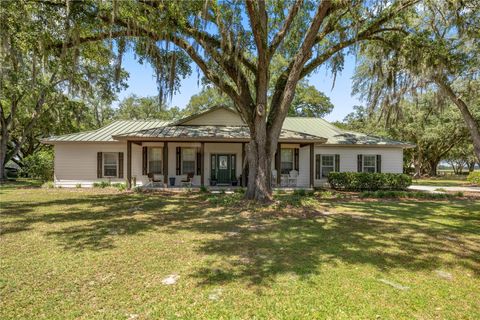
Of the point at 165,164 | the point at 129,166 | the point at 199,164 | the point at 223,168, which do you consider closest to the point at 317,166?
the point at 223,168

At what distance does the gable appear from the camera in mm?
17031

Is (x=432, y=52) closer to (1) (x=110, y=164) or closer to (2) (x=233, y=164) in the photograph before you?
(2) (x=233, y=164)

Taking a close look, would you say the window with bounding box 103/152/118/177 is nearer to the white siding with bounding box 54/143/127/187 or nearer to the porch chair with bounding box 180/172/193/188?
the white siding with bounding box 54/143/127/187

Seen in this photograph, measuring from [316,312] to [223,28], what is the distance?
827cm

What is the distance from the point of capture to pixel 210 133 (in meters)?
14.6

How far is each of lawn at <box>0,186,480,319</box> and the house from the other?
7.60 m

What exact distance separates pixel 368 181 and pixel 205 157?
977 cm

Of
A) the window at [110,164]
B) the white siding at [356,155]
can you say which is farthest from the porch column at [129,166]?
the white siding at [356,155]

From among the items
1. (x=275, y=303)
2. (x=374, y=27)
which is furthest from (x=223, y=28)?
(x=275, y=303)

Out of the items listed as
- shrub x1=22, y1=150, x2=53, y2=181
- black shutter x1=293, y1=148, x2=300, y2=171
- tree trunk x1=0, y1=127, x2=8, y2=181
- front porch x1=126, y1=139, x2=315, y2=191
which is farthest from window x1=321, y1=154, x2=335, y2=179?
tree trunk x1=0, y1=127, x2=8, y2=181

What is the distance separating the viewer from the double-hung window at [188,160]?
54.0 feet

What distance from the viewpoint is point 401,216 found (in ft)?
28.5

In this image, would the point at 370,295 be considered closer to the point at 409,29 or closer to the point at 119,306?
the point at 119,306

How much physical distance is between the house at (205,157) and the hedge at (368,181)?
Result: 1.60 m
